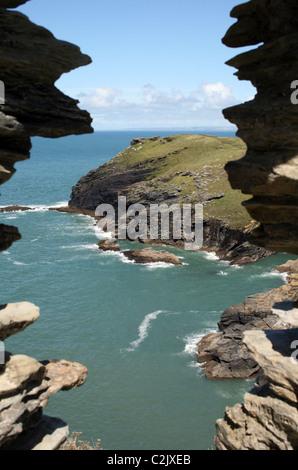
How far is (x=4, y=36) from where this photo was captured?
24891mm

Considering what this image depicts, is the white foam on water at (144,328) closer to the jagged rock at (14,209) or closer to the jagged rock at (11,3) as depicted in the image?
the jagged rock at (11,3)

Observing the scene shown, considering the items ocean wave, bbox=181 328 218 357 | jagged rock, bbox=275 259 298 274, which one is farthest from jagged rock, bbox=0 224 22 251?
jagged rock, bbox=275 259 298 274

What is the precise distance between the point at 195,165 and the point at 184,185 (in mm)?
13750

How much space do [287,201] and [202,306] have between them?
52269mm

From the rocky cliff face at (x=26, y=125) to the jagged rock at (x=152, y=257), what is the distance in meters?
74.3

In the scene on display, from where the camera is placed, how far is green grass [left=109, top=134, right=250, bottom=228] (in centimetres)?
11744

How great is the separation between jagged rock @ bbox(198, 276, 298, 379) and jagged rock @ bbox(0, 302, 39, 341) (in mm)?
30533

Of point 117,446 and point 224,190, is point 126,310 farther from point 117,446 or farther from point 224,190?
point 224,190

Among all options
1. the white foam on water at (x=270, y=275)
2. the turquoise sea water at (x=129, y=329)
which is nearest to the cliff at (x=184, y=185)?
the turquoise sea water at (x=129, y=329)

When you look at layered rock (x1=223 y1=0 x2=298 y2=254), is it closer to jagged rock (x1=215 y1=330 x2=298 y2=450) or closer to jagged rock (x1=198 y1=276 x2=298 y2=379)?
jagged rock (x1=215 y1=330 x2=298 y2=450)

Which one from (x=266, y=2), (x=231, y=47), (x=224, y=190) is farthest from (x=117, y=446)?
(x=224, y=190)

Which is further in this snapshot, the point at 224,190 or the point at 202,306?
the point at 224,190

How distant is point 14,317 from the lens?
26.5m

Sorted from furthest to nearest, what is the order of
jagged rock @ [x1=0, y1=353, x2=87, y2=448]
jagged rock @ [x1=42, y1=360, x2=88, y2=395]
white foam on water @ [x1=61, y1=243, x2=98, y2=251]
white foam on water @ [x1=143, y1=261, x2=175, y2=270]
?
white foam on water @ [x1=61, y1=243, x2=98, y2=251]
white foam on water @ [x1=143, y1=261, x2=175, y2=270]
jagged rock @ [x1=42, y1=360, x2=88, y2=395]
jagged rock @ [x1=0, y1=353, x2=87, y2=448]
